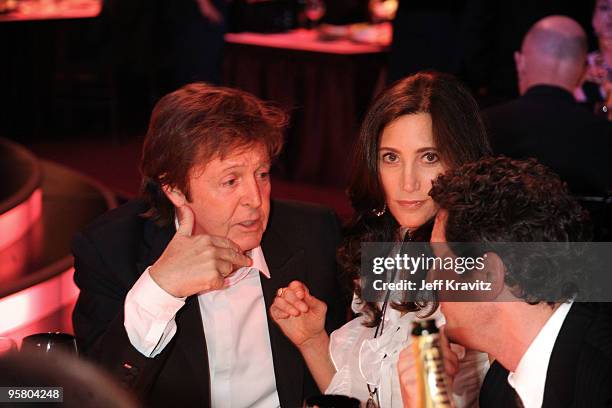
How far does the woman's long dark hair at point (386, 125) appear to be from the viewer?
224cm

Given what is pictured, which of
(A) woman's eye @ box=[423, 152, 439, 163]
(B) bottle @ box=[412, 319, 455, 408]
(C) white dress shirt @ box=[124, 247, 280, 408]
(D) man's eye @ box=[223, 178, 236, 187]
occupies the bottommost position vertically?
(C) white dress shirt @ box=[124, 247, 280, 408]

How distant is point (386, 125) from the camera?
231cm

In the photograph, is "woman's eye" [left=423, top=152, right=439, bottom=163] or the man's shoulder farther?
"woman's eye" [left=423, top=152, right=439, bottom=163]

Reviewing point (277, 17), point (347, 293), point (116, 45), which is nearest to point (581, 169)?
point (347, 293)

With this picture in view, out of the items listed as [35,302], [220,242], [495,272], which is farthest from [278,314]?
[35,302]

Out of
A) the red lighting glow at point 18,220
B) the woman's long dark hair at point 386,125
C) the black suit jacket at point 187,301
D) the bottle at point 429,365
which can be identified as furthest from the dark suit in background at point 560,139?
the bottle at point 429,365

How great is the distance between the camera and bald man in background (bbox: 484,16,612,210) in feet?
12.5

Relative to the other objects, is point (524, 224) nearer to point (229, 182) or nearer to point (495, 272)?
point (495, 272)

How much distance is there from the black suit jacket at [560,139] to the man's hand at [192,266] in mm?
1891

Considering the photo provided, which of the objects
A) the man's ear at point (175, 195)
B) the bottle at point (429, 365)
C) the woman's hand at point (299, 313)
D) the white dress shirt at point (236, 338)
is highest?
the bottle at point (429, 365)

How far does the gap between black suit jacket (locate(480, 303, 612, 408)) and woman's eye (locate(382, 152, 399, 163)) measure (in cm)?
69

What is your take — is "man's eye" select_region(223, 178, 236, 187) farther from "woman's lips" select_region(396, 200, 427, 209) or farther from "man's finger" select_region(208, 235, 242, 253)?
"woman's lips" select_region(396, 200, 427, 209)

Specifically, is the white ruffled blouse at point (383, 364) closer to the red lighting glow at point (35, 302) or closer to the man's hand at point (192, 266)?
the man's hand at point (192, 266)

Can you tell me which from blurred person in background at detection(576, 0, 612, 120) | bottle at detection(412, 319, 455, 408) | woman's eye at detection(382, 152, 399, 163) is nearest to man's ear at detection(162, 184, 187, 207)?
woman's eye at detection(382, 152, 399, 163)
